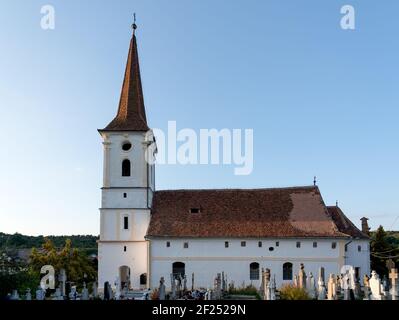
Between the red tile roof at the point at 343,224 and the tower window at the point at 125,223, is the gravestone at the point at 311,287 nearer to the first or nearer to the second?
the red tile roof at the point at 343,224

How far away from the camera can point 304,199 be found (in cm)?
4288

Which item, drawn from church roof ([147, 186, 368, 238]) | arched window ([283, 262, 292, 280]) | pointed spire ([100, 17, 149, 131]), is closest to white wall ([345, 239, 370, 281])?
church roof ([147, 186, 368, 238])

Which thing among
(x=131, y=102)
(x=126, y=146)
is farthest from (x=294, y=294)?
(x=131, y=102)

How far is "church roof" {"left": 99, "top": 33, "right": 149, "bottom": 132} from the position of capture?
42.2m

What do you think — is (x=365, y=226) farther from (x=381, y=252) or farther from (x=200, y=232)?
(x=200, y=232)

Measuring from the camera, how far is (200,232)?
40375mm

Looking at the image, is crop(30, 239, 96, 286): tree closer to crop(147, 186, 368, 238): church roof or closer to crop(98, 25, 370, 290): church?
crop(98, 25, 370, 290): church

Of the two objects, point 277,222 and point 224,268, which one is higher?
point 277,222

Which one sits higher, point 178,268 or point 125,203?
point 125,203

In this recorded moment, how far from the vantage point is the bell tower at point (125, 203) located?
40750mm

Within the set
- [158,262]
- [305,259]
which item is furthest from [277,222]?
[158,262]

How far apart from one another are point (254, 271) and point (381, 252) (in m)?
17.8
